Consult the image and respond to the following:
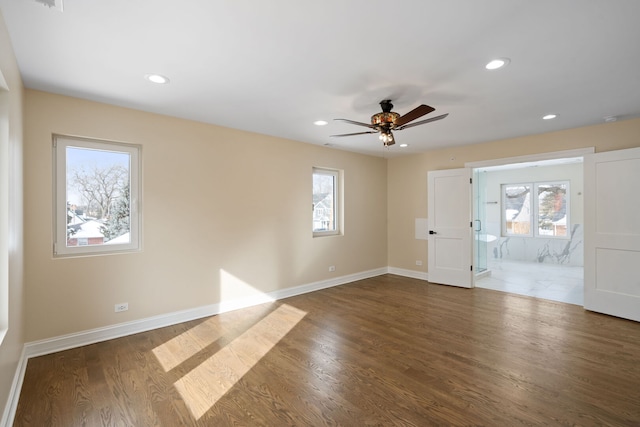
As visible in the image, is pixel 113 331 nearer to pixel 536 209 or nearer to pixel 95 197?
pixel 95 197

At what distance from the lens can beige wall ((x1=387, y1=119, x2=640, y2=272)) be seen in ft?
13.0

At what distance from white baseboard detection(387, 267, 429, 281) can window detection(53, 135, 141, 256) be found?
4.85m

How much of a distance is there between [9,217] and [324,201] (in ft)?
13.7

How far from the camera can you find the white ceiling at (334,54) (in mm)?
1759

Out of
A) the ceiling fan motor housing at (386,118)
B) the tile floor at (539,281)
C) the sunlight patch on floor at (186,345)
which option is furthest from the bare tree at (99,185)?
the tile floor at (539,281)

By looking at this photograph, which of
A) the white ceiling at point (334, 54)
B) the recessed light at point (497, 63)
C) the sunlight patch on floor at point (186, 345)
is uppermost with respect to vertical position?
the white ceiling at point (334, 54)

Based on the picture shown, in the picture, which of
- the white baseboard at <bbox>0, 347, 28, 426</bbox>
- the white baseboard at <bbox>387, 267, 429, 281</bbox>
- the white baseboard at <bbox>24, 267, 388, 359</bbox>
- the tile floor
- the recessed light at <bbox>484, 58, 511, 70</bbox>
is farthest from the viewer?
the white baseboard at <bbox>387, 267, 429, 281</bbox>

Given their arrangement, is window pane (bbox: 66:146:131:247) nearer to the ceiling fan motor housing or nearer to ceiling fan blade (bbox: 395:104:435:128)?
the ceiling fan motor housing

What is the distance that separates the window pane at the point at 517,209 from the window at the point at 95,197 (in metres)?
9.02

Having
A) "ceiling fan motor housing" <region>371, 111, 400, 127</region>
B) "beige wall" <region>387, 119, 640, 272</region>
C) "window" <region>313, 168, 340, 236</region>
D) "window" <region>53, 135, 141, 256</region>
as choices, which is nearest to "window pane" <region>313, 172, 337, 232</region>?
"window" <region>313, 168, 340, 236</region>

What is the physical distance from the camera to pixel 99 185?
10.7 feet

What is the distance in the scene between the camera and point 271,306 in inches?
170

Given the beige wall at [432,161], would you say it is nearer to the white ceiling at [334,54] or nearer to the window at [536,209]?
the white ceiling at [334,54]

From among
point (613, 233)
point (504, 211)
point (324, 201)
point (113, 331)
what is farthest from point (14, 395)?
point (504, 211)
